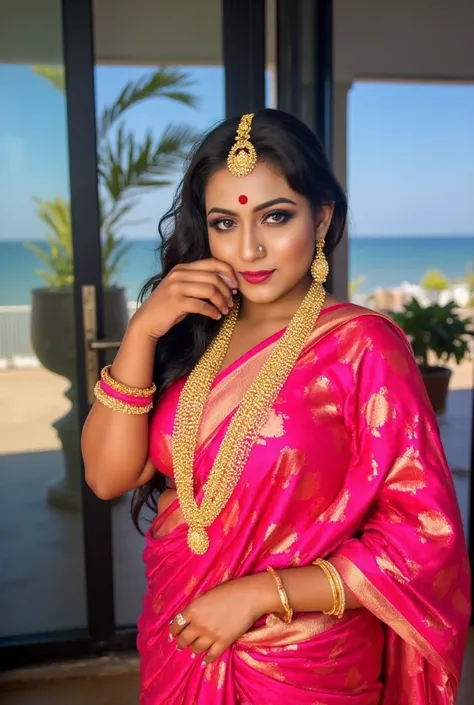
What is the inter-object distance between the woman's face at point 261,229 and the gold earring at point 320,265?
0.11ft

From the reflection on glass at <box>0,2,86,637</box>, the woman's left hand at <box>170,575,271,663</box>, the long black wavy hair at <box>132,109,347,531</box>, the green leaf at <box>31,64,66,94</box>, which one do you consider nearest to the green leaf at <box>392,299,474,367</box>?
the reflection on glass at <box>0,2,86,637</box>

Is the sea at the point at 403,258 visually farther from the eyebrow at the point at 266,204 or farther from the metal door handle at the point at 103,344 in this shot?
the eyebrow at the point at 266,204

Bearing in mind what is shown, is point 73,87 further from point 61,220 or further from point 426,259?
point 426,259

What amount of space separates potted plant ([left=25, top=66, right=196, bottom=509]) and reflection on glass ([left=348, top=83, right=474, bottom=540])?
1031 centimetres

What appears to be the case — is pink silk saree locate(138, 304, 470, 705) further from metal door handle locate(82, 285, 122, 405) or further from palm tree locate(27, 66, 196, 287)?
palm tree locate(27, 66, 196, 287)

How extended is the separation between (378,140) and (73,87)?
61.2 ft

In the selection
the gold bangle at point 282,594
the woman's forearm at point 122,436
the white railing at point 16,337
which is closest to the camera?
the gold bangle at point 282,594

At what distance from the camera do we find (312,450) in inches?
39.5

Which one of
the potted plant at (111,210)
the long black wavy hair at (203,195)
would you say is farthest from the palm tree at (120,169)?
the long black wavy hair at (203,195)

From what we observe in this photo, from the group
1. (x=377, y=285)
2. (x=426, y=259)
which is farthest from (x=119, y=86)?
(x=426, y=259)

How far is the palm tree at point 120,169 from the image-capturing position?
2.19 meters

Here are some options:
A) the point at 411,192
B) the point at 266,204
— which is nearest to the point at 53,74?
the point at 266,204

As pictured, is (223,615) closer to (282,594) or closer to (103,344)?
(282,594)

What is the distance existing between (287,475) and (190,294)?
29cm
